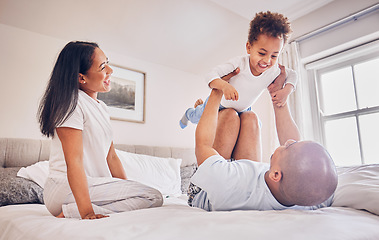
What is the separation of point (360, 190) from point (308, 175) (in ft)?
0.94

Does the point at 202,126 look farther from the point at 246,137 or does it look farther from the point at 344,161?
the point at 344,161

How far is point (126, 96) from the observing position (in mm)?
3311

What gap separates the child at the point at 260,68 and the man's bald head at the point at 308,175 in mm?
513

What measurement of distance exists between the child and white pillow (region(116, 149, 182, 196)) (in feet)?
3.73

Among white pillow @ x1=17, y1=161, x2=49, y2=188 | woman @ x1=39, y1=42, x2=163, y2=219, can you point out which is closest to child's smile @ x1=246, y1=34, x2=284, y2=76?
woman @ x1=39, y1=42, x2=163, y2=219

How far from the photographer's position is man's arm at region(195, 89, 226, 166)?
115 cm

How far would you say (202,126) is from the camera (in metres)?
1.24

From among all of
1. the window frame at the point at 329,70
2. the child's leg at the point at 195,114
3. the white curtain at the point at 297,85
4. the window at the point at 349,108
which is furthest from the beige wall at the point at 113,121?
the child's leg at the point at 195,114

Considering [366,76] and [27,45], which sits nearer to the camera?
[27,45]

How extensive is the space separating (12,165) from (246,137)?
6.24ft

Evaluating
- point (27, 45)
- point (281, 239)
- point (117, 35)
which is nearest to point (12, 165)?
point (27, 45)

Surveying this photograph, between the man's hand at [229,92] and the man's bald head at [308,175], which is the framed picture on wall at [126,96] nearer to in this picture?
the man's hand at [229,92]

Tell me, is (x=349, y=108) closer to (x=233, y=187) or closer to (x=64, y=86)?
(x=233, y=187)

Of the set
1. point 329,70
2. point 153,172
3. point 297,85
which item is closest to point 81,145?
point 153,172
